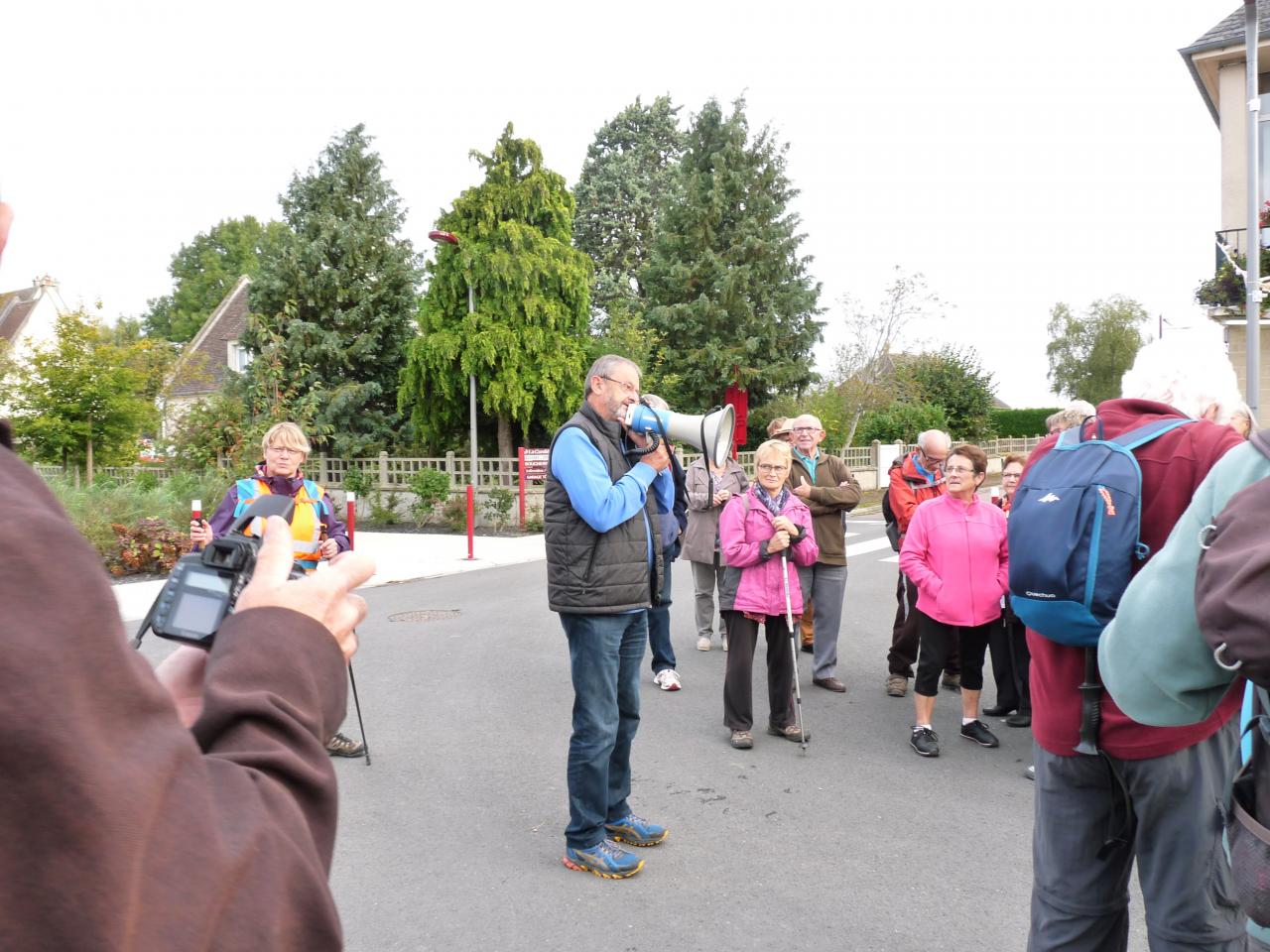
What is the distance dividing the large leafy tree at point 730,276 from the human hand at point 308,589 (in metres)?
30.8

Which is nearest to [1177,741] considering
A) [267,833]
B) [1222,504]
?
[1222,504]

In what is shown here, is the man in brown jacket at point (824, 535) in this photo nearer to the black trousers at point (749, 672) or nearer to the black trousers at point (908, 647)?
the black trousers at point (908, 647)

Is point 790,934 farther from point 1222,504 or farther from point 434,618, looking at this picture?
point 434,618

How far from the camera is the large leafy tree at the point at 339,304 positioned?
24.6m

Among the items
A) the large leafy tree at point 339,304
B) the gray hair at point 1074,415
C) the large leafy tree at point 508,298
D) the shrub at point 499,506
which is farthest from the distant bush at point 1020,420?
the gray hair at point 1074,415

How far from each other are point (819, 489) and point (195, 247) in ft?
192

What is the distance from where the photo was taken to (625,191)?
4012cm

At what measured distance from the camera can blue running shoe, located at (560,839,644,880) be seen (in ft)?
Result: 13.3

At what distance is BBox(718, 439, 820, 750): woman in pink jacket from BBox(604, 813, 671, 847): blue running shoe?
1.47 m

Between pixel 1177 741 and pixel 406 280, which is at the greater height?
pixel 406 280

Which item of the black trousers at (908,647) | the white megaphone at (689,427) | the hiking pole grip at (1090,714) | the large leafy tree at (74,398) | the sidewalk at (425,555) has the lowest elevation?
the sidewalk at (425,555)

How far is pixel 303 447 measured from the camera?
5.67m

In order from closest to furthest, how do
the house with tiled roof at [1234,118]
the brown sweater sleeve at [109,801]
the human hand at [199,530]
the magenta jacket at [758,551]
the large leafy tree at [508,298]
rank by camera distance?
the brown sweater sleeve at [109,801]
the human hand at [199,530]
the magenta jacket at [758,551]
the house with tiled roof at [1234,118]
the large leafy tree at [508,298]

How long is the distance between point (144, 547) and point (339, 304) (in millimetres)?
13032
